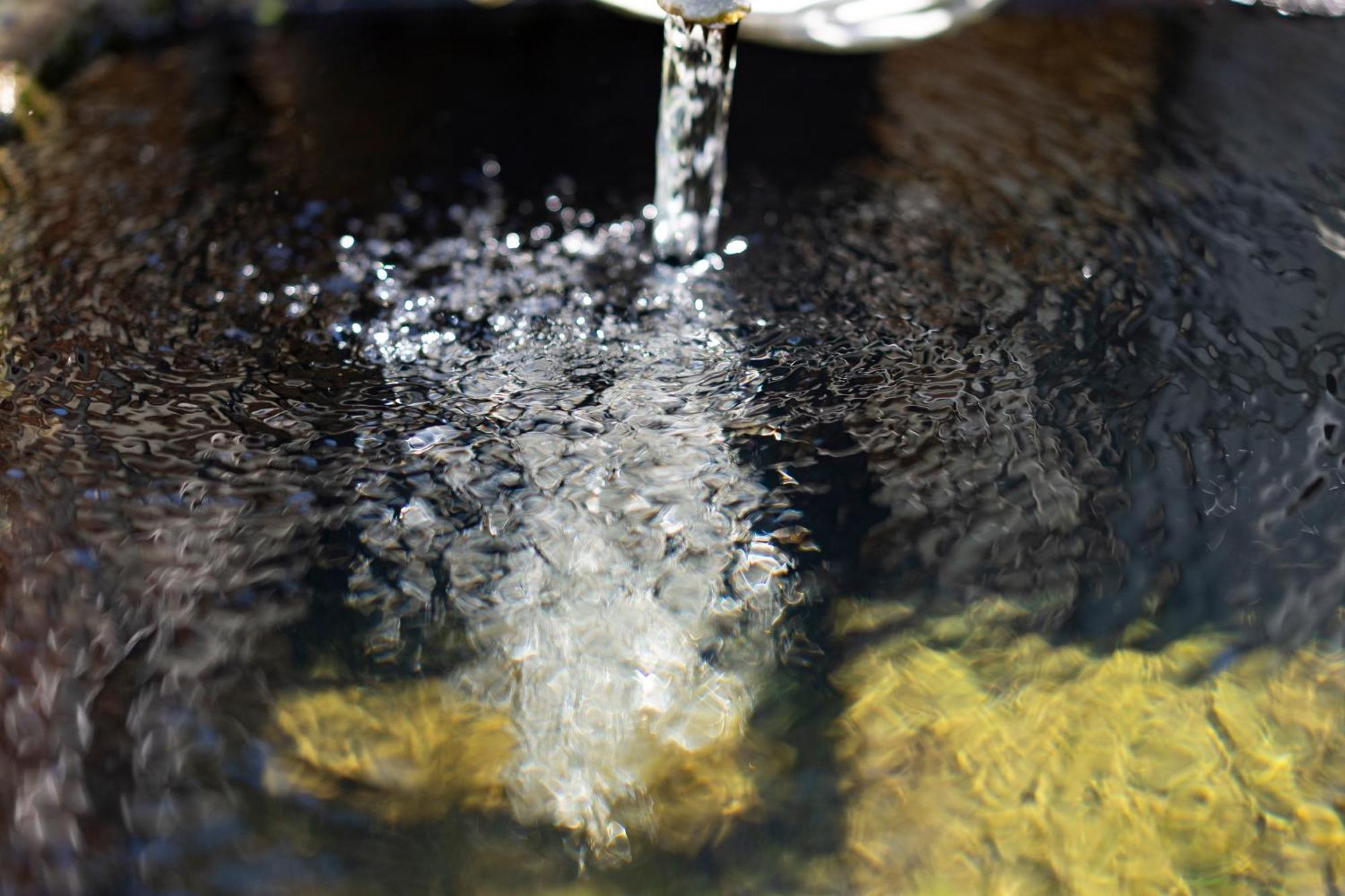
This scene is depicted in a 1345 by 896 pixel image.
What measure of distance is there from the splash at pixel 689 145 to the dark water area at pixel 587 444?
131mm

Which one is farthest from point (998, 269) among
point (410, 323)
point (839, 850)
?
point (839, 850)

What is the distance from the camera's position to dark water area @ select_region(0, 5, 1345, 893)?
170 centimetres

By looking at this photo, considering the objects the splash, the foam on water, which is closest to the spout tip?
the splash

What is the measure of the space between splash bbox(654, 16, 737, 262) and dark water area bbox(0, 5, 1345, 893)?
5.1 inches

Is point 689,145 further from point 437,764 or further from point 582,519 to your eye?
point 437,764

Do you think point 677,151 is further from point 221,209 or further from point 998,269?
point 221,209

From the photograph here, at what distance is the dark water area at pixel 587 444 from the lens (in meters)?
1.70

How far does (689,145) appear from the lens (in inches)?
124

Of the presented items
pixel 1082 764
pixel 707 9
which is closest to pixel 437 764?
pixel 1082 764

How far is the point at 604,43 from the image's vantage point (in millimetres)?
4582

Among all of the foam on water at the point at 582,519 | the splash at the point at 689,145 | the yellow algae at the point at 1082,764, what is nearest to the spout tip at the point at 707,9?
the splash at the point at 689,145

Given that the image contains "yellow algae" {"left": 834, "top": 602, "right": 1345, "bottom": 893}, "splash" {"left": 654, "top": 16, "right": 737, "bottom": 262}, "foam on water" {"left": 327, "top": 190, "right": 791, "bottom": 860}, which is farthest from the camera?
"splash" {"left": 654, "top": 16, "right": 737, "bottom": 262}

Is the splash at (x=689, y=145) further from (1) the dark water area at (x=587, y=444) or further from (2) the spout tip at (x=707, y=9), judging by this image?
(2) the spout tip at (x=707, y=9)

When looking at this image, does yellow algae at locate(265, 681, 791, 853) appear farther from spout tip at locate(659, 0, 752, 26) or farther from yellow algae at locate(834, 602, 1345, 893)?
spout tip at locate(659, 0, 752, 26)
